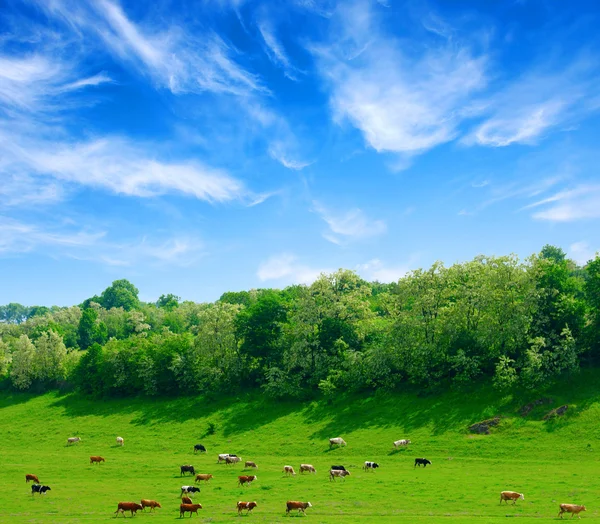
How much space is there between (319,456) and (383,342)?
2429 cm

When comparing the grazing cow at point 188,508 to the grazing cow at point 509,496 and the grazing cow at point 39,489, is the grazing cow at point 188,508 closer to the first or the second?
the grazing cow at point 39,489

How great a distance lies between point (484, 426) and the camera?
184ft

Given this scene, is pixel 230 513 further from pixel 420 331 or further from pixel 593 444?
pixel 420 331

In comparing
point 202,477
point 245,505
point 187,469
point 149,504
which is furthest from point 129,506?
point 187,469

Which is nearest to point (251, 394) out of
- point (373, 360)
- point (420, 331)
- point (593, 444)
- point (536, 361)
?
point (373, 360)

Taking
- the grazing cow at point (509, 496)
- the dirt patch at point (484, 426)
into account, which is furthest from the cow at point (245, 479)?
the dirt patch at point (484, 426)

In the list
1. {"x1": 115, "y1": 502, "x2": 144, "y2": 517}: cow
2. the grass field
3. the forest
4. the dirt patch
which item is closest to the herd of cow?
{"x1": 115, "y1": 502, "x2": 144, "y2": 517}: cow

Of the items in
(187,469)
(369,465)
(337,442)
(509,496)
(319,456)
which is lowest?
(319,456)

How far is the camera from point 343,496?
3772 centimetres

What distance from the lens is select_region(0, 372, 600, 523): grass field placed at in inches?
1373

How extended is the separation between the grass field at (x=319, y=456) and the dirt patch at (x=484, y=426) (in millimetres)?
842

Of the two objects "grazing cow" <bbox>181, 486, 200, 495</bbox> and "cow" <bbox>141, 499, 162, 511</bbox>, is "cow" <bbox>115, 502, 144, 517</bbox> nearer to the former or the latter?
"cow" <bbox>141, 499, 162, 511</bbox>

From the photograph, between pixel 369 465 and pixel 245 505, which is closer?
pixel 245 505

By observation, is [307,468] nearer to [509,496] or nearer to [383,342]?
[509,496]
